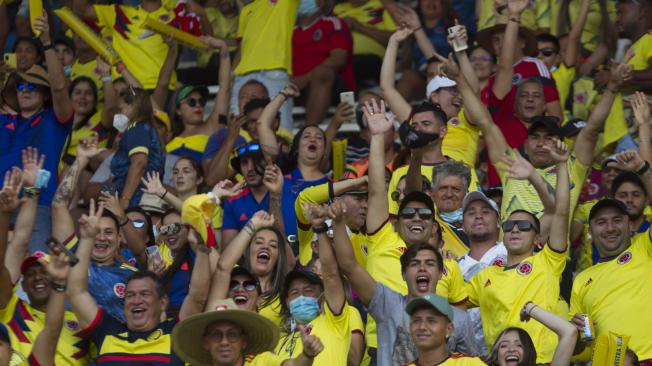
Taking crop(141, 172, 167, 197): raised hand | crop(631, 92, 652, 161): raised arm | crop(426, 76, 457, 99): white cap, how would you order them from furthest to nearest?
crop(426, 76, 457, 99): white cap
crop(631, 92, 652, 161): raised arm
crop(141, 172, 167, 197): raised hand

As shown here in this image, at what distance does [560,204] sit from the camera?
1174 centimetres

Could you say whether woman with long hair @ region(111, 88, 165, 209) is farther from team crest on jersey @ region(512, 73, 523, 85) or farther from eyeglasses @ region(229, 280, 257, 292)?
team crest on jersey @ region(512, 73, 523, 85)

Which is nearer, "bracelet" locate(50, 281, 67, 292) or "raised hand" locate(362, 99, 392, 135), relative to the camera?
"bracelet" locate(50, 281, 67, 292)

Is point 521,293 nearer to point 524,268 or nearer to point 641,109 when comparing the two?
point 524,268

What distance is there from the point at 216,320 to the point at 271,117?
4190mm

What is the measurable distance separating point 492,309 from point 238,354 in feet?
6.19

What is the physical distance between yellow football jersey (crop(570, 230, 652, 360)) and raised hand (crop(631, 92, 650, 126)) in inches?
59.9

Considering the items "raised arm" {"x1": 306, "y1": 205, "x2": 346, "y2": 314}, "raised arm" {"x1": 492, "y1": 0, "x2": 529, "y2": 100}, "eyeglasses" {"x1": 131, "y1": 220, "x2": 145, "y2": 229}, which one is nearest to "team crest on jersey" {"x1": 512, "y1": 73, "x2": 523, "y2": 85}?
"raised arm" {"x1": 492, "y1": 0, "x2": 529, "y2": 100}

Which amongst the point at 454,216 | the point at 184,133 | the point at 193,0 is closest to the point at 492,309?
the point at 454,216

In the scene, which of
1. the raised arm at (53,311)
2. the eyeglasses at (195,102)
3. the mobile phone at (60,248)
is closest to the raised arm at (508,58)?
the eyeglasses at (195,102)

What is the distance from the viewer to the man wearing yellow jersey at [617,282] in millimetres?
11461

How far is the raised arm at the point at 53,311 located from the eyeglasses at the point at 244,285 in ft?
4.23

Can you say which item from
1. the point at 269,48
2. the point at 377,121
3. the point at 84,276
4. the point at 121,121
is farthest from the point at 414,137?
the point at 269,48

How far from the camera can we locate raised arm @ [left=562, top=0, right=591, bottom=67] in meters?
15.5
